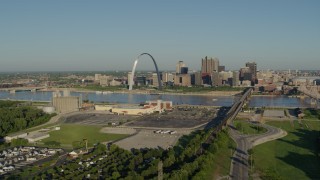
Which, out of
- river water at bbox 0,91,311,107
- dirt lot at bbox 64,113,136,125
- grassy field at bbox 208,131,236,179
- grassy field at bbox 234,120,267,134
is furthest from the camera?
river water at bbox 0,91,311,107

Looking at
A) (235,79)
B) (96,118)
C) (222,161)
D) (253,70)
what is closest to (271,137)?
(222,161)

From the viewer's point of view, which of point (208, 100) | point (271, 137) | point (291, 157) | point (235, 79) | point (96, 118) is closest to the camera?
point (291, 157)

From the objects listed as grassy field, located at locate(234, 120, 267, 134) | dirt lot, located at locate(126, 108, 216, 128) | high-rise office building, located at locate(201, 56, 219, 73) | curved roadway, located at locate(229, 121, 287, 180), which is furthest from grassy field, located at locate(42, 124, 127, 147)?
high-rise office building, located at locate(201, 56, 219, 73)

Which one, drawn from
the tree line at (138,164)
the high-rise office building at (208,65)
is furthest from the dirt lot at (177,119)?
the high-rise office building at (208,65)

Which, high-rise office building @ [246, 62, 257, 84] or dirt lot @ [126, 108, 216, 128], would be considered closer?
dirt lot @ [126, 108, 216, 128]

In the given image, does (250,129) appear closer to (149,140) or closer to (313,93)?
(149,140)

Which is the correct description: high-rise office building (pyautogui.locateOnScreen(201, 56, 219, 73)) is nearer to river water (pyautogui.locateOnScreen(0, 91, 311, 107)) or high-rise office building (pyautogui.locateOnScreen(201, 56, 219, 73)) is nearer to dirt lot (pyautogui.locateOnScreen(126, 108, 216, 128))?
river water (pyautogui.locateOnScreen(0, 91, 311, 107))
